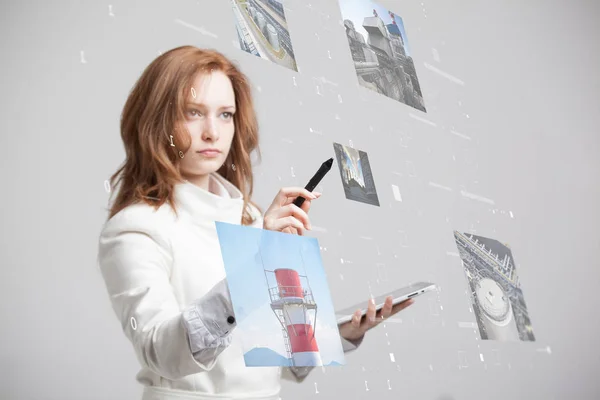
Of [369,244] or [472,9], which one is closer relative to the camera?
[369,244]

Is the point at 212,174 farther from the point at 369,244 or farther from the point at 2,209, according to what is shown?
the point at 369,244

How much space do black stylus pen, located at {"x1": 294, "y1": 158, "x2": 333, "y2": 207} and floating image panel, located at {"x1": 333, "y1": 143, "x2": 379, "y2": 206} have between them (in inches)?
16.8

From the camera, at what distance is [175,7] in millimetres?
1091

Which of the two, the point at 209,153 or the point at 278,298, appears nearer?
the point at 278,298

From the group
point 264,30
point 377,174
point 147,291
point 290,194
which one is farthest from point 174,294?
point 377,174

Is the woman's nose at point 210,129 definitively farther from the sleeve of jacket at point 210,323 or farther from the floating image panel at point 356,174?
the floating image panel at point 356,174

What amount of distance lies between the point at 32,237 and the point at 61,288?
61 mm

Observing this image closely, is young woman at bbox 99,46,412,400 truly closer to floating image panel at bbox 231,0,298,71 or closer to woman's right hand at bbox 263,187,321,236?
woman's right hand at bbox 263,187,321,236

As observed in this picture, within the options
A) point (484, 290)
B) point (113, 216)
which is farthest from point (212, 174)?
point (484, 290)

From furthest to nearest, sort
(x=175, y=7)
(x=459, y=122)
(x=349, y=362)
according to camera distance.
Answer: (x=459, y=122) → (x=349, y=362) → (x=175, y=7)

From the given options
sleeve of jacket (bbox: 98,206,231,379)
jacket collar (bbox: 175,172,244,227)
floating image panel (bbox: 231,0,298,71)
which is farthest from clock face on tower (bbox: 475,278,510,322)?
sleeve of jacket (bbox: 98,206,231,379)

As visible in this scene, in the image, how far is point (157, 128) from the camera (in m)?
0.92

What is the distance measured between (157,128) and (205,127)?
56mm

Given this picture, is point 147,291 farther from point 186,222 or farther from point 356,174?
point 356,174
